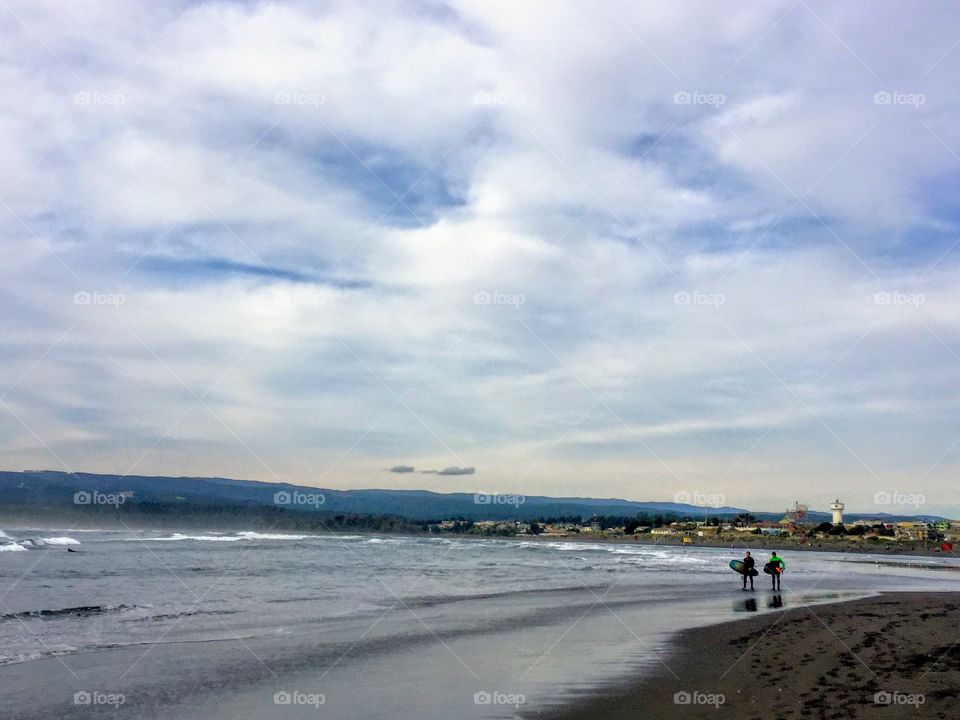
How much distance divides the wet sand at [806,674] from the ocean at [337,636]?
2.99 ft

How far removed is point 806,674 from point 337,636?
10.5 m

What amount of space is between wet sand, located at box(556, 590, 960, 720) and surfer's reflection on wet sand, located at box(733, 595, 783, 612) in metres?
4.08

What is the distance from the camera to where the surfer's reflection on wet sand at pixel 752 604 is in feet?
76.5

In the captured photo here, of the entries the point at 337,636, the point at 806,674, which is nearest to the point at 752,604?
the point at 806,674

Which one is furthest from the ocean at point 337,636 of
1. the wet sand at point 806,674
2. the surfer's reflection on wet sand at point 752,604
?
the wet sand at point 806,674

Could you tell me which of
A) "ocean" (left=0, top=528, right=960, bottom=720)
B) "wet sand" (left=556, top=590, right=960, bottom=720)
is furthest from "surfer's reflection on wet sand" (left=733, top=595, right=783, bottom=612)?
"wet sand" (left=556, top=590, right=960, bottom=720)

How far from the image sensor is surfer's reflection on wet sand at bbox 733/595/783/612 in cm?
2331

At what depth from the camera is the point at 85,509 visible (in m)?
161

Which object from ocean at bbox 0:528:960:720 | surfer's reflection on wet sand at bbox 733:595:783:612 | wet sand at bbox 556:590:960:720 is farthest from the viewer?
surfer's reflection on wet sand at bbox 733:595:783:612

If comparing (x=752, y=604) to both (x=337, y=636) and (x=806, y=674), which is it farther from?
(x=337, y=636)

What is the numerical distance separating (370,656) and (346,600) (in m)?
11.2

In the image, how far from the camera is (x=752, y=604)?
24.6 m

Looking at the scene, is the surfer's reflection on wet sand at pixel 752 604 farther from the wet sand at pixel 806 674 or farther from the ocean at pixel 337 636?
the wet sand at pixel 806 674

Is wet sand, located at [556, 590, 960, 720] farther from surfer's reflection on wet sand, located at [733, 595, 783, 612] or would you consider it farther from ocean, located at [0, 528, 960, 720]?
surfer's reflection on wet sand, located at [733, 595, 783, 612]
